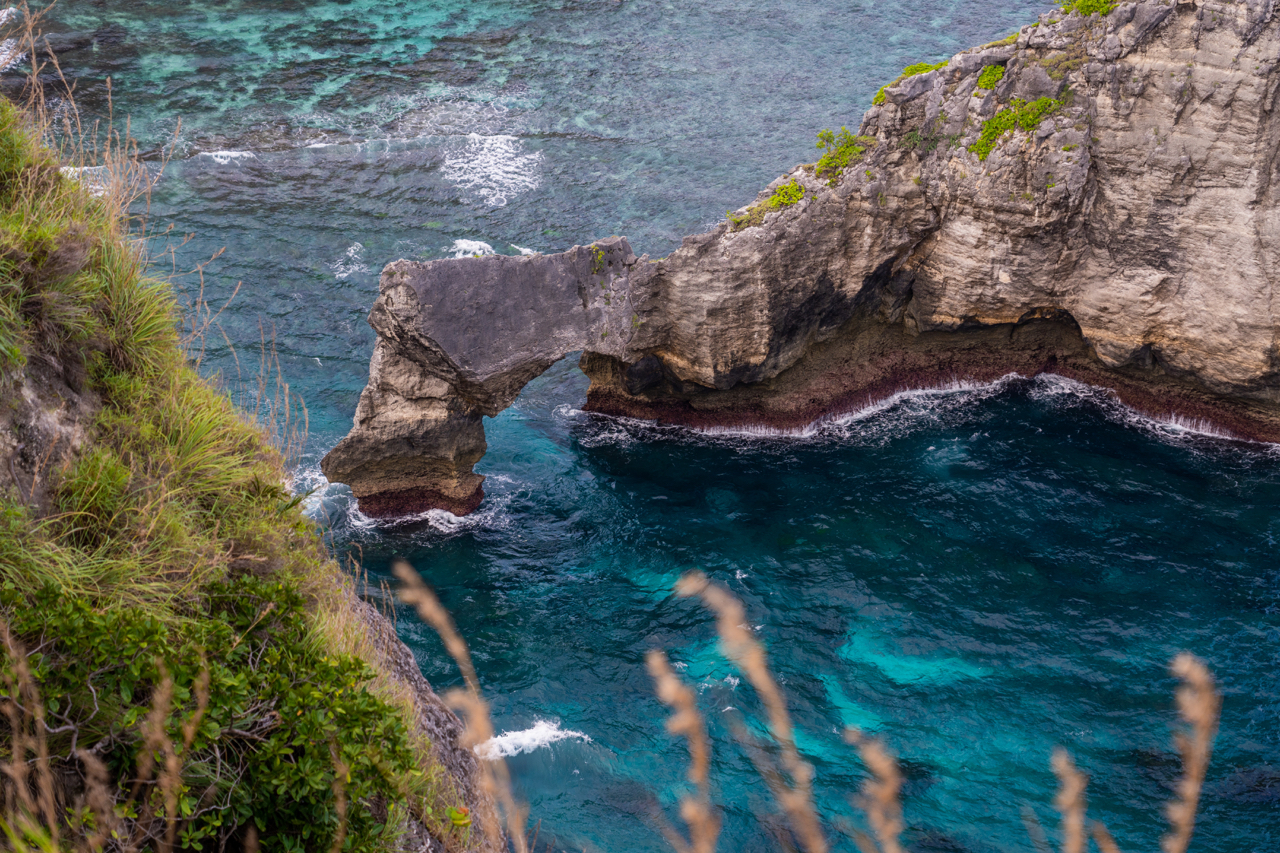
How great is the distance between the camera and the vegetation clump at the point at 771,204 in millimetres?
20750

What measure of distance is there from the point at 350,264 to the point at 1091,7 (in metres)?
19.6

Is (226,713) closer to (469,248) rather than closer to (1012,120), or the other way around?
(1012,120)

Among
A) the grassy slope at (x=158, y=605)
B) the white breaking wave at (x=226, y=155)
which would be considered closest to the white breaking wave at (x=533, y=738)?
the grassy slope at (x=158, y=605)

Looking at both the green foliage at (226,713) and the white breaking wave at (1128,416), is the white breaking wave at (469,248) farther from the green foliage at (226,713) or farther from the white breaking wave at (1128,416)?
the green foliage at (226,713)

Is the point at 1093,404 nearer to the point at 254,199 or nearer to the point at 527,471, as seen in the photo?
the point at 527,471

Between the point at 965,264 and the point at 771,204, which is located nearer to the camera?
the point at 771,204

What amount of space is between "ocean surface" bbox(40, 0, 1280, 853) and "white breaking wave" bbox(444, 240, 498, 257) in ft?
0.39

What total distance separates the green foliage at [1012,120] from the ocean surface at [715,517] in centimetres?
611

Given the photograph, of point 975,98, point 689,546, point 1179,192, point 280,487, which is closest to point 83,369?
point 280,487

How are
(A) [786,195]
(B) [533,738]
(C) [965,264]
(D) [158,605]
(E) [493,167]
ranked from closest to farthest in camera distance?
(D) [158,605], (B) [533,738], (A) [786,195], (C) [965,264], (E) [493,167]

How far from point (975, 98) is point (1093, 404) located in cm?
775

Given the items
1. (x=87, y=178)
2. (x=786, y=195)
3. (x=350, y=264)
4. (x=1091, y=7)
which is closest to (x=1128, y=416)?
(x=1091, y=7)

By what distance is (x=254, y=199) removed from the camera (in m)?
30.0

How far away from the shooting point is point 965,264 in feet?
71.7
